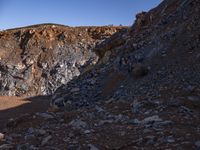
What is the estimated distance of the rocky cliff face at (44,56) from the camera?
41.9 meters

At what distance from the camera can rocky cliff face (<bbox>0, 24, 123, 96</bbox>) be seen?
41938 millimetres

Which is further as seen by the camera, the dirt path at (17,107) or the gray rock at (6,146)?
the dirt path at (17,107)

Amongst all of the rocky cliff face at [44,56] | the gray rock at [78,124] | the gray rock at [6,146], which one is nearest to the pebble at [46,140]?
the gray rock at [6,146]

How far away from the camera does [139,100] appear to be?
37.0ft

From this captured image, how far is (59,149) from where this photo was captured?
793 cm

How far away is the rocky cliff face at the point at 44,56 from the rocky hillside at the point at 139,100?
2339cm

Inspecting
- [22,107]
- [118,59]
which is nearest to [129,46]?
[118,59]

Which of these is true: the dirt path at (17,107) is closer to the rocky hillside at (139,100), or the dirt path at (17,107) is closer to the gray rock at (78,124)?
the rocky hillside at (139,100)

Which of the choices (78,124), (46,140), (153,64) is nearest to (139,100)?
(78,124)

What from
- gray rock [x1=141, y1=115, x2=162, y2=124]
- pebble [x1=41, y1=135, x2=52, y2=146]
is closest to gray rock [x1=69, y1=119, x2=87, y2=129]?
pebble [x1=41, y1=135, x2=52, y2=146]

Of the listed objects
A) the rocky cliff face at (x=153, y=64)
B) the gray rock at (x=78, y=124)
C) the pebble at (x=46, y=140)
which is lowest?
the pebble at (x=46, y=140)

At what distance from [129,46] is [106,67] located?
1.33 meters

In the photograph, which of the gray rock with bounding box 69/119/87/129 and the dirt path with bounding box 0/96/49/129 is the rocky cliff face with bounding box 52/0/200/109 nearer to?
the gray rock with bounding box 69/119/87/129

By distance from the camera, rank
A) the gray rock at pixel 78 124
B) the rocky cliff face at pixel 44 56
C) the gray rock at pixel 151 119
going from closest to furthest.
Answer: the gray rock at pixel 151 119, the gray rock at pixel 78 124, the rocky cliff face at pixel 44 56
